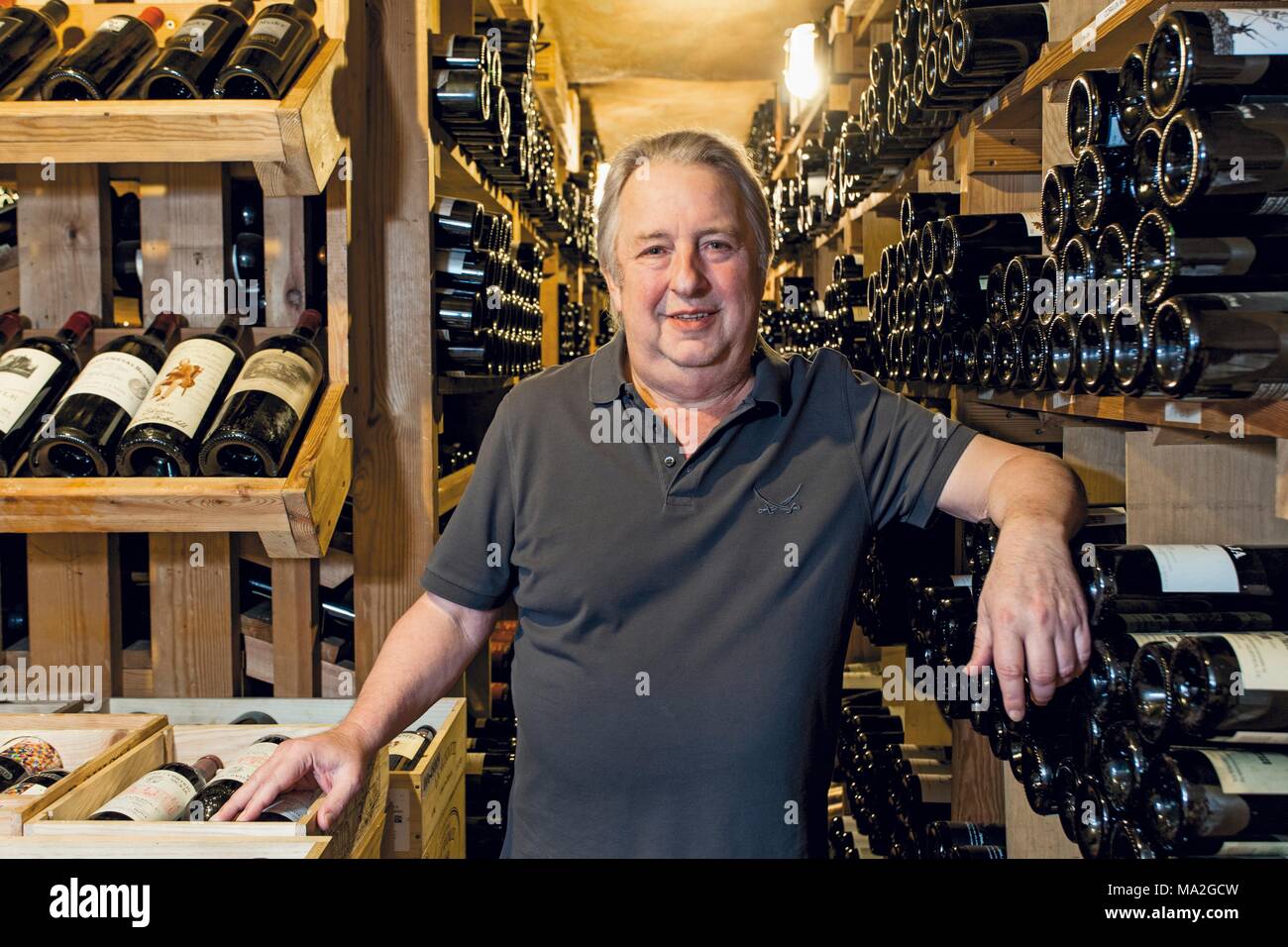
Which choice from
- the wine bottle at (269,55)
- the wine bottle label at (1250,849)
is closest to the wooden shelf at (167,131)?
the wine bottle at (269,55)

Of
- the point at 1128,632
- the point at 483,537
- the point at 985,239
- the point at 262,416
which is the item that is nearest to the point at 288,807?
the point at 483,537

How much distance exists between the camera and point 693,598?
1.59m

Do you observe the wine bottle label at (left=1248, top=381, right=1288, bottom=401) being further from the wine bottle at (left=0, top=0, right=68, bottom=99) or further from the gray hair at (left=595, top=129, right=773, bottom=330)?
the wine bottle at (left=0, top=0, right=68, bottom=99)

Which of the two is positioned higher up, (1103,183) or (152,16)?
(152,16)

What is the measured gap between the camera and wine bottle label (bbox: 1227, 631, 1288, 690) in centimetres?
123

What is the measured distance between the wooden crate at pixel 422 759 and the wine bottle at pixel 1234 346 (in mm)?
1489

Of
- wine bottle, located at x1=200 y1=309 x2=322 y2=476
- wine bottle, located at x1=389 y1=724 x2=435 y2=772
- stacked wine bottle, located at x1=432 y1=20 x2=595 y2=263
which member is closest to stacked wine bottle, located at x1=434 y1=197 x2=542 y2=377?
stacked wine bottle, located at x1=432 y1=20 x2=595 y2=263

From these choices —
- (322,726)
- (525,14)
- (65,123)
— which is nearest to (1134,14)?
(65,123)

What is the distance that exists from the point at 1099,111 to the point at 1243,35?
0.34 meters

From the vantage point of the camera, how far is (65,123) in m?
1.88

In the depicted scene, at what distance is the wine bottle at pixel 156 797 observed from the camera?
1.65 metres

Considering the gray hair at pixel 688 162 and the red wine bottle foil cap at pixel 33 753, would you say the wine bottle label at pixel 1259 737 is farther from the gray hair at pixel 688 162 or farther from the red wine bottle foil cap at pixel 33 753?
the red wine bottle foil cap at pixel 33 753

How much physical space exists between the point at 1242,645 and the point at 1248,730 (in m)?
0.10

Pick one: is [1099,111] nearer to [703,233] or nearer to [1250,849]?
[703,233]
